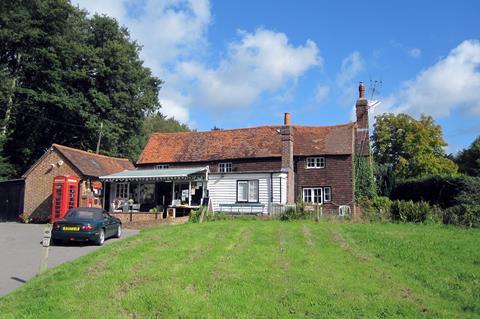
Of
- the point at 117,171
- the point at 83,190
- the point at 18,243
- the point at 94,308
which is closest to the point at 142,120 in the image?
the point at 117,171

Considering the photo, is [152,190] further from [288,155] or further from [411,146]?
[411,146]

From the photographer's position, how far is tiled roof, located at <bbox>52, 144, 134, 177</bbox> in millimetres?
31828

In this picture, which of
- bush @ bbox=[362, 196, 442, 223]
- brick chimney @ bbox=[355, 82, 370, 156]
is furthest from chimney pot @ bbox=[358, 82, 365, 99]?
bush @ bbox=[362, 196, 442, 223]

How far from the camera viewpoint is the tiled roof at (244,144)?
38.0 m

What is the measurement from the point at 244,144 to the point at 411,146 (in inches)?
970

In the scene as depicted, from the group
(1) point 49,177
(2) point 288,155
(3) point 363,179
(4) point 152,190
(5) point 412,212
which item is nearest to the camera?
(5) point 412,212

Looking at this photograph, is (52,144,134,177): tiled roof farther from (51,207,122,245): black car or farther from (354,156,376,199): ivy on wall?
(354,156,376,199): ivy on wall

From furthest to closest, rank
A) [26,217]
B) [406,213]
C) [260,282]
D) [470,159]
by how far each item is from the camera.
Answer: [470,159], [26,217], [406,213], [260,282]

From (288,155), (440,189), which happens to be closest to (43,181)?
(288,155)

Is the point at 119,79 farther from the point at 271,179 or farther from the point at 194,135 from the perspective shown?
the point at 271,179

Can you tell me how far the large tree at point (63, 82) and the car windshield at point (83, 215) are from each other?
1035 inches

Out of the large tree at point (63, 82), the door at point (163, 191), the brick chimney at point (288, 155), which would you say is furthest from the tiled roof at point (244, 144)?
the large tree at point (63, 82)

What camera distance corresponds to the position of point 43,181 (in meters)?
31.7

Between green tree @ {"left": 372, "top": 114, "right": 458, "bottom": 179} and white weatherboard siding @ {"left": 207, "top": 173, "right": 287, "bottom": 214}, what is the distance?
22886mm
